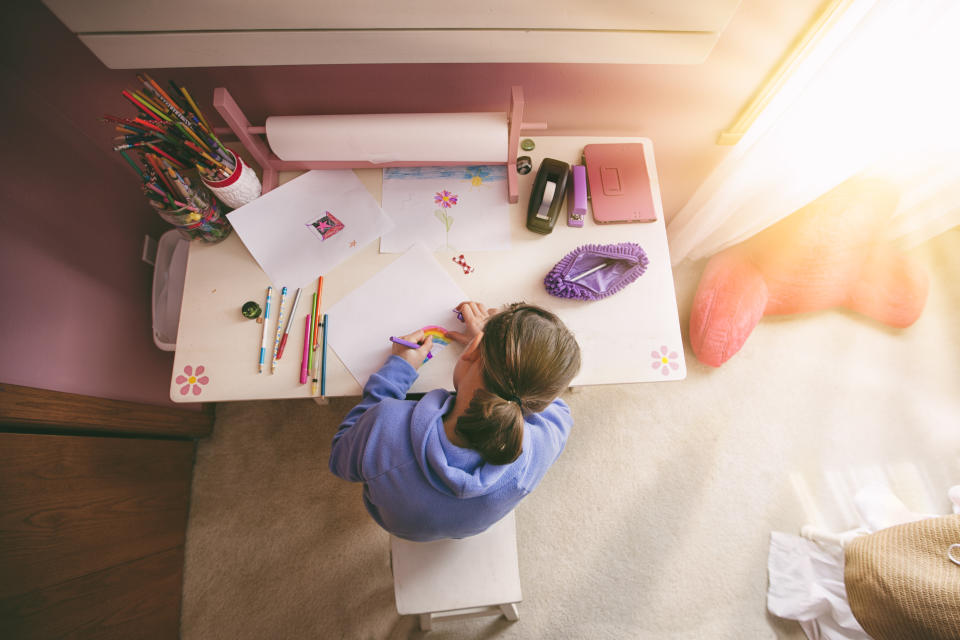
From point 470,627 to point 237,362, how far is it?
1057 millimetres

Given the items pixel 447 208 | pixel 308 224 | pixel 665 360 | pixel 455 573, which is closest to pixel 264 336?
pixel 308 224

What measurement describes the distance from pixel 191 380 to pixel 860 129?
5.06 ft

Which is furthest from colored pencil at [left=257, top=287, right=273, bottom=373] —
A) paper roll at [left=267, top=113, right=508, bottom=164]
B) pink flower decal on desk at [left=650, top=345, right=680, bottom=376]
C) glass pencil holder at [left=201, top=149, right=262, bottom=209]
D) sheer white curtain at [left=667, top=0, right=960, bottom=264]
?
sheer white curtain at [left=667, top=0, right=960, bottom=264]

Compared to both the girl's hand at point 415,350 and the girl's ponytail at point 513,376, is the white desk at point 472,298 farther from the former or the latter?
the girl's ponytail at point 513,376

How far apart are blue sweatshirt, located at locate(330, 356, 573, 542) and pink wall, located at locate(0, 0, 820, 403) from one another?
2.38 ft

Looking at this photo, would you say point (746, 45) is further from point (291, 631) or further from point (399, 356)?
point (291, 631)

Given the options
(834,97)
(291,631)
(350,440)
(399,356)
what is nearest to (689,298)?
(834,97)

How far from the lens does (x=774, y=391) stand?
5.20ft

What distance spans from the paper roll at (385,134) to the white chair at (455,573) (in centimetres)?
82

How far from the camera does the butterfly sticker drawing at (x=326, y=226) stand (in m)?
0.98

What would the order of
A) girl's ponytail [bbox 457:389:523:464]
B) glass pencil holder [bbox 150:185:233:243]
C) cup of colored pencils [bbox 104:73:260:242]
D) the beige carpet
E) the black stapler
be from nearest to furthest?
1. girl's ponytail [bbox 457:389:523:464]
2. cup of colored pencils [bbox 104:73:260:242]
3. glass pencil holder [bbox 150:185:233:243]
4. the black stapler
5. the beige carpet

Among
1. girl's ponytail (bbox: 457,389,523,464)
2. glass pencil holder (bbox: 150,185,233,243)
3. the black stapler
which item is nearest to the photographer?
girl's ponytail (bbox: 457,389,523,464)

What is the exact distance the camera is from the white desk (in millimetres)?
890

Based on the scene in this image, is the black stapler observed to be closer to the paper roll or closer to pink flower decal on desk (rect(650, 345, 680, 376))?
the paper roll
